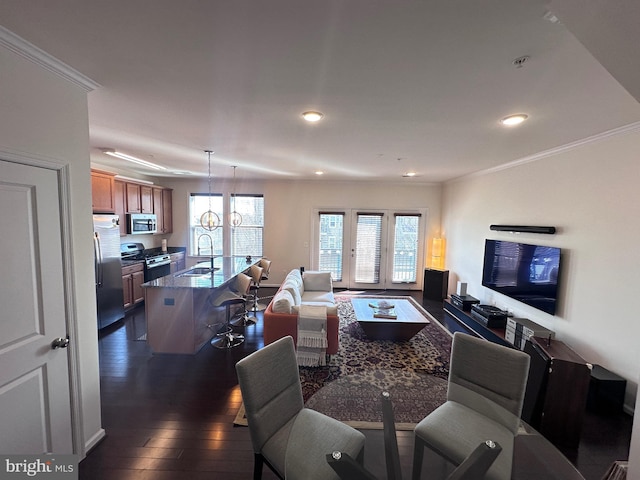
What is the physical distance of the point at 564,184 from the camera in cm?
328

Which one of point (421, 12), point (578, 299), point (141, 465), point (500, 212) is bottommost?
point (141, 465)

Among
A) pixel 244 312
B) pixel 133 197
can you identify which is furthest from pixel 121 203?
pixel 244 312

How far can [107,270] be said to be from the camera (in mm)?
4145

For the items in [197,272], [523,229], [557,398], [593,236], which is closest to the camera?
[557,398]

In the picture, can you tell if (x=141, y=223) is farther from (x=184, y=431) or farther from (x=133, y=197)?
(x=184, y=431)

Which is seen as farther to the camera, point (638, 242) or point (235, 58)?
point (638, 242)

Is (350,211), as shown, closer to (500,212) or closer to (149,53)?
(500,212)

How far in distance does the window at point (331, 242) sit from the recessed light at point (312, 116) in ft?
14.0

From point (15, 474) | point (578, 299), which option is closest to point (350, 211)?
point (578, 299)

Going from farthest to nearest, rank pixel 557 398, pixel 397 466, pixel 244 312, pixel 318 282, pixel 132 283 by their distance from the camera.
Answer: pixel 318 282
pixel 132 283
pixel 244 312
pixel 557 398
pixel 397 466

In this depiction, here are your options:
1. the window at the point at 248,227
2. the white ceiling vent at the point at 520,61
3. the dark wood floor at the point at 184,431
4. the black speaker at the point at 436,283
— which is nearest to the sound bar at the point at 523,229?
the black speaker at the point at 436,283

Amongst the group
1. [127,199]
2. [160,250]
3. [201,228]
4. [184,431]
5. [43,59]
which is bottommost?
[184,431]

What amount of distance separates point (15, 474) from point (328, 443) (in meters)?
1.74

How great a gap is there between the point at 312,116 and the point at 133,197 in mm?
4635
